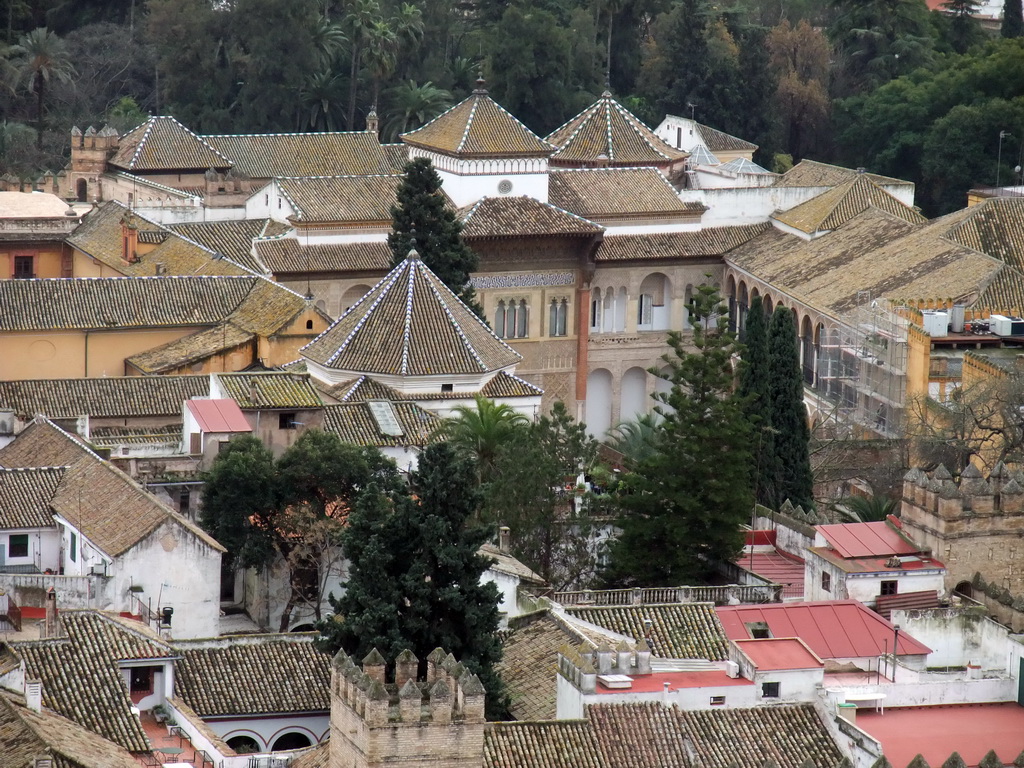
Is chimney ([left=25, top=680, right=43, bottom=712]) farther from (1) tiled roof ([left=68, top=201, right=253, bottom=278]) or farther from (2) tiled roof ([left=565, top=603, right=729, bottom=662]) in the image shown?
(1) tiled roof ([left=68, top=201, right=253, bottom=278])

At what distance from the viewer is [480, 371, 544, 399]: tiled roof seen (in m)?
53.7

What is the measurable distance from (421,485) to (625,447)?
61.3 feet

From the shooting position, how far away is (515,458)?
155 feet

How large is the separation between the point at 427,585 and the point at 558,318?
103 ft

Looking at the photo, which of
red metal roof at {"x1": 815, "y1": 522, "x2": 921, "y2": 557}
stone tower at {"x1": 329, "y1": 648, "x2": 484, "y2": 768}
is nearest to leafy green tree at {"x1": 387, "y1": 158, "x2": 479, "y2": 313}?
red metal roof at {"x1": 815, "y1": 522, "x2": 921, "y2": 557}

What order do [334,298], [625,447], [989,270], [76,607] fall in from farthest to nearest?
[334,298]
[989,270]
[625,447]
[76,607]

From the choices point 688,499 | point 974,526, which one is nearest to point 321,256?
point 688,499

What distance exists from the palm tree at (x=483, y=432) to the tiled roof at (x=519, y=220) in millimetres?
16437

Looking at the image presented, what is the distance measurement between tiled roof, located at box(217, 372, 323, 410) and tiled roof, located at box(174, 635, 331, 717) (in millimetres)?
11490

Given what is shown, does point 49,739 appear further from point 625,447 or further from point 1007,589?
point 625,447

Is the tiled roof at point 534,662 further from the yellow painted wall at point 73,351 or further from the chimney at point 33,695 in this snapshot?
the yellow painted wall at point 73,351

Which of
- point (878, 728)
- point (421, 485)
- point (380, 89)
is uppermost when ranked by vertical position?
point (380, 89)

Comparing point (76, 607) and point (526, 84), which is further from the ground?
point (526, 84)

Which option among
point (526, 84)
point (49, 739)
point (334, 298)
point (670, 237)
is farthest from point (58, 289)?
point (526, 84)
